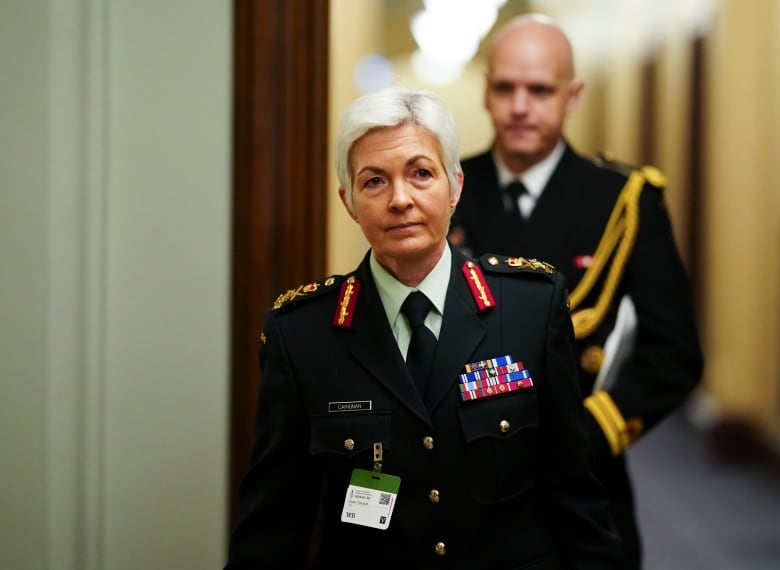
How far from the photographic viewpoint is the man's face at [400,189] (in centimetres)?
116

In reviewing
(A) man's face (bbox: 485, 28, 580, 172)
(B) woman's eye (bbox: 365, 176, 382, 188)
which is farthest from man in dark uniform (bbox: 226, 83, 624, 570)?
(A) man's face (bbox: 485, 28, 580, 172)

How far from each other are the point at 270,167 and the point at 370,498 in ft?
2.46

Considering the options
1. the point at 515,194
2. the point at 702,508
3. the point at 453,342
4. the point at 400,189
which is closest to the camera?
the point at 400,189

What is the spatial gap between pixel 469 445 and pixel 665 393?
0.69 meters

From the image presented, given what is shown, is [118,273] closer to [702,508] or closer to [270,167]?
[270,167]

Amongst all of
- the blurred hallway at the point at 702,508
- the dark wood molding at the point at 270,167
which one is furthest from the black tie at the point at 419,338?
A: the blurred hallway at the point at 702,508

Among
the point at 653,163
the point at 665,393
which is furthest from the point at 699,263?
the point at 665,393

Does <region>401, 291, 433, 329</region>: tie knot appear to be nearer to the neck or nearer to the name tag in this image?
the neck

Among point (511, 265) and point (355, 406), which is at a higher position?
point (511, 265)

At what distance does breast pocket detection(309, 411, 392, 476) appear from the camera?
123 centimetres

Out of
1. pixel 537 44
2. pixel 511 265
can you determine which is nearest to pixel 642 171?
pixel 537 44

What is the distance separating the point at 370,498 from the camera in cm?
121

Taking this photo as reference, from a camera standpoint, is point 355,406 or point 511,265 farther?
point 511,265

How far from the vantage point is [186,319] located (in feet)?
5.77
